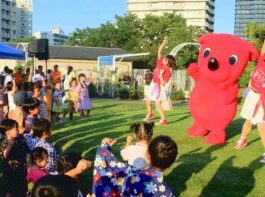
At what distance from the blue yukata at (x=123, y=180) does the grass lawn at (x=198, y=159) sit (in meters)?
2.20

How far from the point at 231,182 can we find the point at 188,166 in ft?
2.74

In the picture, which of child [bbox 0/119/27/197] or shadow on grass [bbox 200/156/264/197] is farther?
shadow on grass [bbox 200/156/264/197]

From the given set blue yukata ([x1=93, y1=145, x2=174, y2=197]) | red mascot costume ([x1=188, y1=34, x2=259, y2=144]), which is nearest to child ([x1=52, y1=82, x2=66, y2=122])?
red mascot costume ([x1=188, y1=34, x2=259, y2=144])

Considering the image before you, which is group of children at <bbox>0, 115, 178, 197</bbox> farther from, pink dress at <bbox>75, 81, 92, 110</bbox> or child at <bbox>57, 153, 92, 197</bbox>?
pink dress at <bbox>75, 81, 92, 110</bbox>

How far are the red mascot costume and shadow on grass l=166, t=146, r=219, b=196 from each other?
0.61 m

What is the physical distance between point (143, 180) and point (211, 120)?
5412 mm

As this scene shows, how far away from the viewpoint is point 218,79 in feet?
27.5

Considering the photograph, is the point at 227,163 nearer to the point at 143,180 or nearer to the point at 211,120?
the point at 211,120

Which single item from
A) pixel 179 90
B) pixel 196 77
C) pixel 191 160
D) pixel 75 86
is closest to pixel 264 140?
pixel 191 160

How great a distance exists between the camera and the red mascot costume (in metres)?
8.34

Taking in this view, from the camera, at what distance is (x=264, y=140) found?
7516 millimetres

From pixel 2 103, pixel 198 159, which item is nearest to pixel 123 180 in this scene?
pixel 198 159

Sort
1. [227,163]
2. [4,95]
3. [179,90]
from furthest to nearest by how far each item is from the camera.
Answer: [179,90], [4,95], [227,163]

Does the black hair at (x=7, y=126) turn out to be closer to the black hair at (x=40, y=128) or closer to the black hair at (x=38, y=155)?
Answer: the black hair at (x=40, y=128)
